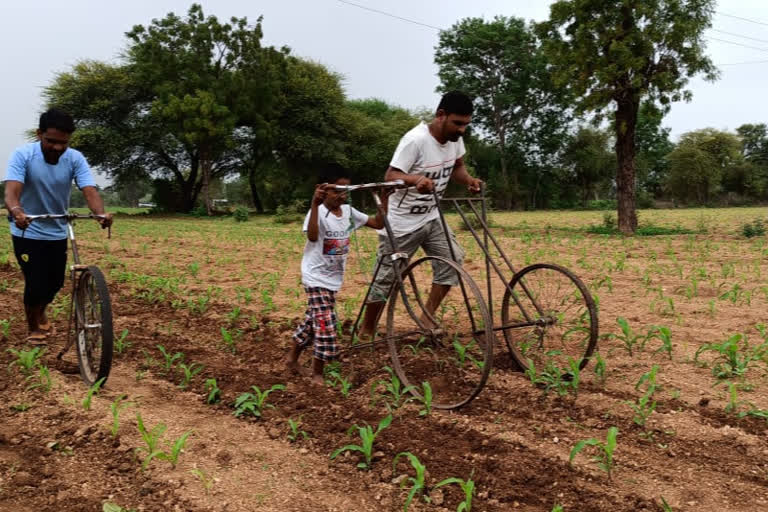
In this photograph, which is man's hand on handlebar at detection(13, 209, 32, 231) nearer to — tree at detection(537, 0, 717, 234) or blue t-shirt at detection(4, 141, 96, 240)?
blue t-shirt at detection(4, 141, 96, 240)

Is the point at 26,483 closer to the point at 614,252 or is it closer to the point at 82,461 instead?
the point at 82,461

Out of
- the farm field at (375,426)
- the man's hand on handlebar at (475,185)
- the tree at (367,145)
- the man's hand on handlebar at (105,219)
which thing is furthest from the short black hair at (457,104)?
the tree at (367,145)

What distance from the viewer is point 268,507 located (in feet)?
8.05

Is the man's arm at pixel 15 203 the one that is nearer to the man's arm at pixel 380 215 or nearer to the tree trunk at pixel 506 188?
the man's arm at pixel 380 215

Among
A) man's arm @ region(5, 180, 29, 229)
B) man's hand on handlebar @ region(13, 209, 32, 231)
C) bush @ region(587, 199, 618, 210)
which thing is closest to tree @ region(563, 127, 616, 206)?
bush @ region(587, 199, 618, 210)

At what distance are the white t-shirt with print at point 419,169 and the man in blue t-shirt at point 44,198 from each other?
2335 mm

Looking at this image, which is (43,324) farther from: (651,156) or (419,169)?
(651,156)

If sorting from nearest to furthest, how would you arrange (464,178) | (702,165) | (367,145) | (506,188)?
1. (464,178)
2. (367,145)
3. (506,188)
4. (702,165)

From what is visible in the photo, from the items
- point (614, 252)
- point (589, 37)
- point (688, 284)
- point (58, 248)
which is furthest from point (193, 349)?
point (589, 37)

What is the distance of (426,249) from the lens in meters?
4.73

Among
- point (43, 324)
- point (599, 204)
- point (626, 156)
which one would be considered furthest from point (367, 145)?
point (43, 324)

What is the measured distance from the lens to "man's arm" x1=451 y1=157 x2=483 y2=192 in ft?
13.8

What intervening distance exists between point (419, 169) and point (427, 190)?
0.48 metres

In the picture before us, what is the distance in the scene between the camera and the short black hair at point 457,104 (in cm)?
398
